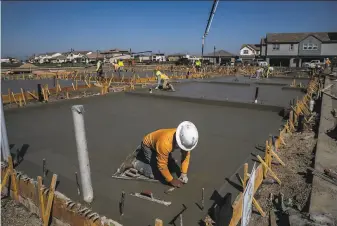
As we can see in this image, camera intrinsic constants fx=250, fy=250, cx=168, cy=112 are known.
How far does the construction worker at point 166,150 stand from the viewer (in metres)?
3.72

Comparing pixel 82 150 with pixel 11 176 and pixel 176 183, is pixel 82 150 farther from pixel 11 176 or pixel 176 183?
pixel 11 176

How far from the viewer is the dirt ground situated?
14.5 feet

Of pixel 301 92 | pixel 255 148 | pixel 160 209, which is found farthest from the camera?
pixel 301 92

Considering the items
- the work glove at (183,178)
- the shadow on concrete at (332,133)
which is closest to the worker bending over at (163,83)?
the shadow on concrete at (332,133)

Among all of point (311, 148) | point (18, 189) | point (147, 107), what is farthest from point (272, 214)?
point (147, 107)

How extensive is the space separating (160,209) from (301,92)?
13561 mm

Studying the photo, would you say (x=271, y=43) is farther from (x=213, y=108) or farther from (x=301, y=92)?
(x=213, y=108)

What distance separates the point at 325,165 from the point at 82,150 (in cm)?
597

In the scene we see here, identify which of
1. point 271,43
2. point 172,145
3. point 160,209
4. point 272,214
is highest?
point 271,43

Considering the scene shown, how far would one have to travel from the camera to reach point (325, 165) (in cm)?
638

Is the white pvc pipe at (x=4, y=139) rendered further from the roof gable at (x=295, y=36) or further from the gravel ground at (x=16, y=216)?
the roof gable at (x=295, y=36)

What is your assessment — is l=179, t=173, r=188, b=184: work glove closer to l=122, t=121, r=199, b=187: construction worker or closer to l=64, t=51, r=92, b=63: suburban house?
l=122, t=121, r=199, b=187: construction worker

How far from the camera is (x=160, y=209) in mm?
3801

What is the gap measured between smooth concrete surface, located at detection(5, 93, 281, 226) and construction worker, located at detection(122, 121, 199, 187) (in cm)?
26
